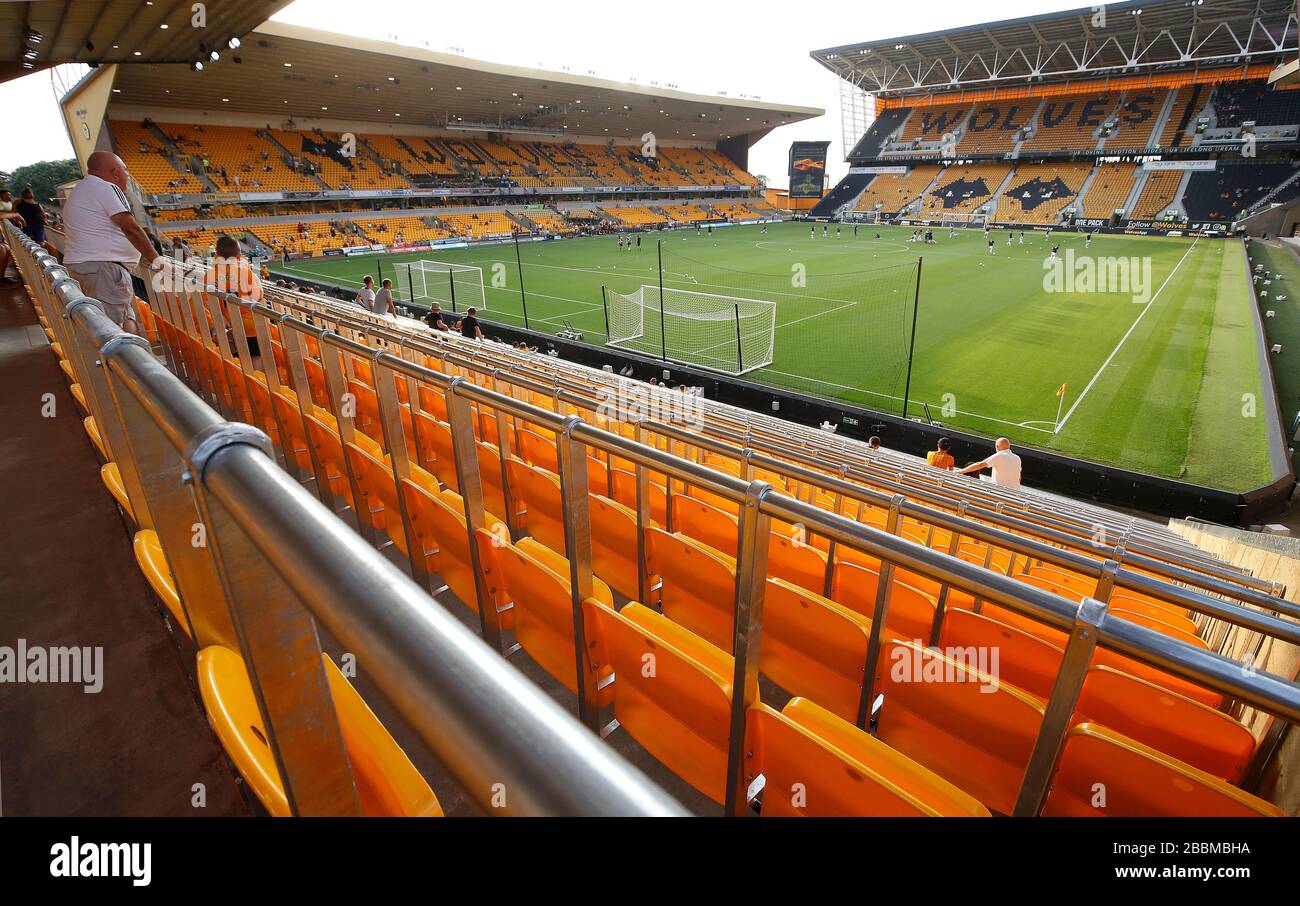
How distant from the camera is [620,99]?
50.5 metres

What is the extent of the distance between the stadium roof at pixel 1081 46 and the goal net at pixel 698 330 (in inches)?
1863

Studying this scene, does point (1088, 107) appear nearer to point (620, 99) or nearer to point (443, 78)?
point (620, 99)

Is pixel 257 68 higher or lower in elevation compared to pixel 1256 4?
lower

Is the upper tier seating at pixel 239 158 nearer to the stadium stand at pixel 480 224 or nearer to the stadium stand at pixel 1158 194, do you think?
the stadium stand at pixel 480 224

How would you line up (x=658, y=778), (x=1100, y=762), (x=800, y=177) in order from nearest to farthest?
(x=1100, y=762), (x=658, y=778), (x=800, y=177)

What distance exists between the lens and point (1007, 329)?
67.2 feet

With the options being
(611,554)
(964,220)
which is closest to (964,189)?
(964,220)

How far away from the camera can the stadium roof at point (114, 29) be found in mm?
15703

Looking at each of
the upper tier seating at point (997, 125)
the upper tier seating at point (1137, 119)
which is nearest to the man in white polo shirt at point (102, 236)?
the upper tier seating at point (1137, 119)

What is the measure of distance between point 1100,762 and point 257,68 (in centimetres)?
4491

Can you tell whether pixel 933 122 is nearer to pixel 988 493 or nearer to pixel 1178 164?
pixel 1178 164

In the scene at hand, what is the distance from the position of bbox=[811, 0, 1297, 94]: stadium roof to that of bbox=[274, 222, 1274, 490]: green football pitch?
63.0 feet

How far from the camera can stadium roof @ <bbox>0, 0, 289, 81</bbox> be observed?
15703 mm

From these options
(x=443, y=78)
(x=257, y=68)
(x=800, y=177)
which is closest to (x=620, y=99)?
(x=443, y=78)
